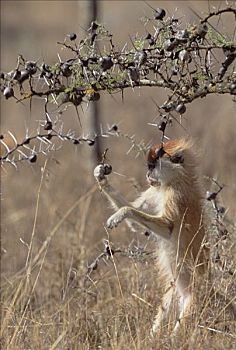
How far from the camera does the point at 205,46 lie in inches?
201

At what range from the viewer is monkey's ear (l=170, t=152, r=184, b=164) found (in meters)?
6.36

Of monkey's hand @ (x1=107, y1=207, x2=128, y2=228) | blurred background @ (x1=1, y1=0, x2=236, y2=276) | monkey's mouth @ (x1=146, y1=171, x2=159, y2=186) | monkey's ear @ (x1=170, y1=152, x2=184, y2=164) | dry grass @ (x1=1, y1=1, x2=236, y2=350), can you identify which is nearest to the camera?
dry grass @ (x1=1, y1=1, x2=236, y2=350)

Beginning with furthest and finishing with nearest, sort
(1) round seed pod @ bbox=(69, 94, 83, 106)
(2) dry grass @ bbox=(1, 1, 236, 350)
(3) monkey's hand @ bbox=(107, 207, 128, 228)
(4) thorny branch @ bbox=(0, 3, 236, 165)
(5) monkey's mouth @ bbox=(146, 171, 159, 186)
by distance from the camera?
1. (5) monkey's mouth @ bbox=(146, 171, 159, 186)
2. (3) monkey's hand @ bbox=(107, 207, 128, 228)
3. (2) dry grass @ bbox=(1, 1, 236, 350)
4. (1) round seed pod @ bbox=(69, 94, 83, 106)
5. (4) thorny branch @ bbox=(0, 3, 236, 165)

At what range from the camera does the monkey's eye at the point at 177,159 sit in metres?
6.35

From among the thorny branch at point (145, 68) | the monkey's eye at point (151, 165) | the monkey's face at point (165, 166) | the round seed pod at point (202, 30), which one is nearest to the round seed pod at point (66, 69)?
the thorny branch at point (145, 68)

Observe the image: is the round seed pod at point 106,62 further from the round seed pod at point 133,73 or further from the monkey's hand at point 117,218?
the monkey's hand at point 117,218

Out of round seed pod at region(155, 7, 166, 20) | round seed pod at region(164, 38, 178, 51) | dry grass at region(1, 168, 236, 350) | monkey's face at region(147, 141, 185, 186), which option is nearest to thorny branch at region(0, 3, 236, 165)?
round seed pod at region(155, 7, 166, 20)

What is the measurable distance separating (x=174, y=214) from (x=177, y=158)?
450 mm

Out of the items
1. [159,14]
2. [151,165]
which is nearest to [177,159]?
[151,165]

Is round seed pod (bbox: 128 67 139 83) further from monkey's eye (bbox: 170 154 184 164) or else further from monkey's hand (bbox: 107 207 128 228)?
monkey's hand (bbox: 107 207 128 228)

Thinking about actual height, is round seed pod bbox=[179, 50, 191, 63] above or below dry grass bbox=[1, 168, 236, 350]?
above

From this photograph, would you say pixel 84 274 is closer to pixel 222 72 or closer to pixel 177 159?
pixel 177 159

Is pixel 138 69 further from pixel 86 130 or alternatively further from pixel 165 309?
pixel 86 130

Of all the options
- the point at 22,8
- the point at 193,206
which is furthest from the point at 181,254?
the point at 22,8
